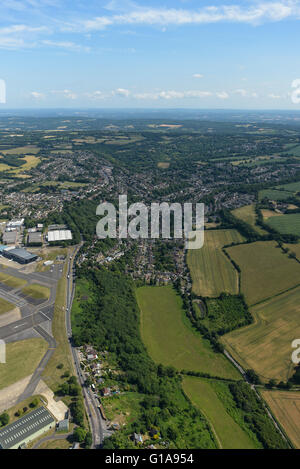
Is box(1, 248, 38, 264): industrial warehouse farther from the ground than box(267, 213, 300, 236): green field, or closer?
closer

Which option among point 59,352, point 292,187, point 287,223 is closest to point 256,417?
point 59,352

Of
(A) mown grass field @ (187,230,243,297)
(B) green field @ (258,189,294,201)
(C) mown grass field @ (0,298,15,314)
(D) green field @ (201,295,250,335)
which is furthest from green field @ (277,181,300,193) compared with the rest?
(C) mown grass field @ (0,298,15,314)

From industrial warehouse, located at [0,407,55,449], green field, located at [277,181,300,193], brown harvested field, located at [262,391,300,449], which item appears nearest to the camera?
industrial warehouse, located at [0,407,55,449]

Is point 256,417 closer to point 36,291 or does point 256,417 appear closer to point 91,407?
point 91,407

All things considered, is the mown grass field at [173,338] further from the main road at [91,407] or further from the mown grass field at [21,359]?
the mown grass field at [21,359]

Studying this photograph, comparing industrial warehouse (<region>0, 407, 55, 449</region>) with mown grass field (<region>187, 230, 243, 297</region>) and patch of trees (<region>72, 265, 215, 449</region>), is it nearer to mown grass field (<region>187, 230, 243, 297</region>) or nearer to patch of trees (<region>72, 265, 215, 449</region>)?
patch of trees (<region>72, 265, 215, 449</region>)

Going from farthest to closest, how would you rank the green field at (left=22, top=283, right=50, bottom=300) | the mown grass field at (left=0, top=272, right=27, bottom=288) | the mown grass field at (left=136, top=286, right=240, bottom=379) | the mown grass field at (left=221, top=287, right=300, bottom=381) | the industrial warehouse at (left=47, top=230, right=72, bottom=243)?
1. the industrial warehouse at (left=47, top=230, right=72, bottom=243)
2. the mown grass field at (left=0, top=272, right=27, bottom=288)
3. the green field at (left=22, top=283, right=50, bottom=300)
4. the mown grass field at (left=136, top=286, right=240, bottom=379)
5. the mown grass field at (left=221, top=287, right=300, bottom=381)
